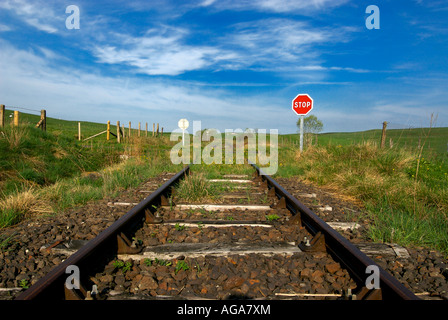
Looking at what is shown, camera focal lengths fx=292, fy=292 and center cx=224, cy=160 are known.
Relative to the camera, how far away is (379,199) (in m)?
4.43

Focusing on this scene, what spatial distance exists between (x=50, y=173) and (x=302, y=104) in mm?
11250

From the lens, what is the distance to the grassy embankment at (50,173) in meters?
4.12

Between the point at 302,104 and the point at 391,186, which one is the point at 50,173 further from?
the point at 302,104

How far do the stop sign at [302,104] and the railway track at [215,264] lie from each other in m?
11.7

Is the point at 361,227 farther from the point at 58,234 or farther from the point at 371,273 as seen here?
the point at 58,234

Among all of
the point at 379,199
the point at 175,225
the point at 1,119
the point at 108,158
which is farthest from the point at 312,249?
the point at 1,119

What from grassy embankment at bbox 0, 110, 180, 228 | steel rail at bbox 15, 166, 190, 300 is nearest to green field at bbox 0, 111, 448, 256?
grassy embankment at bbox 0, 110, 180, 228

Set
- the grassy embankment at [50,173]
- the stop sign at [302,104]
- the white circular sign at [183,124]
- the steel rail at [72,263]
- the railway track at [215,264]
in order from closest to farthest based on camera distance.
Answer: the steel rail at [72,263] < the railway track at [215,264] < the grassy embankment at [50,173] < the stop sign at [302,104] < the white circular sign at [183,124]

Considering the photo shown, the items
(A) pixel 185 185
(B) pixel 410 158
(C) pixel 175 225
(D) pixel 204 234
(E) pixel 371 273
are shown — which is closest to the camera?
(E) pixel 371 273

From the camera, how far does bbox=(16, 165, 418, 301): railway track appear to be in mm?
1873

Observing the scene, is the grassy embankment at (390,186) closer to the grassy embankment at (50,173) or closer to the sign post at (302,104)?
the grassy embankment at (50,173)

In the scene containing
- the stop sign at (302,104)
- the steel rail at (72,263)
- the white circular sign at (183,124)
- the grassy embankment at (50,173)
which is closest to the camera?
the steel rail at (72,263)

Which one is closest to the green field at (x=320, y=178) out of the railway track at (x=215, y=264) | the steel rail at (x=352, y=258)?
the steel rail at (x=352, y=258)
